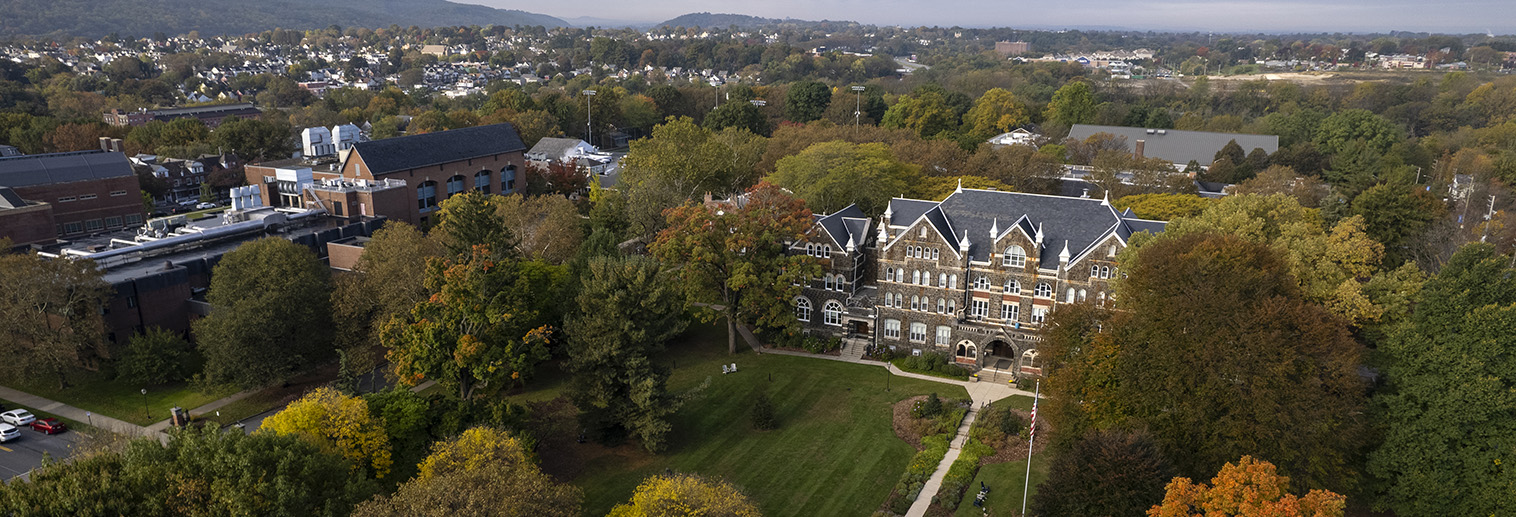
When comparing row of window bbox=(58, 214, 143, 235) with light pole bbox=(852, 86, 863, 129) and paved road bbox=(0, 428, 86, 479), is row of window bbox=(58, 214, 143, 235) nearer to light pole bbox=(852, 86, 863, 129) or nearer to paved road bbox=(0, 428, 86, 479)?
paved road bbox=(0, 428, 86, 479)

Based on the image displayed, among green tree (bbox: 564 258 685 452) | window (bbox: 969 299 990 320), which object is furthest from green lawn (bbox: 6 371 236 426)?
window (bbox: 969 299 990 320)

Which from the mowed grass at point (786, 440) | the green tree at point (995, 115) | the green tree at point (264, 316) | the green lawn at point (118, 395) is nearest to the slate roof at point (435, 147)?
the green tree at point (264, 316)

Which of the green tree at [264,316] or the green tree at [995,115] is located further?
the green tree at [995,115]

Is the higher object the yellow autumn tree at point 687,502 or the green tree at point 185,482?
the green tree at point 185,482

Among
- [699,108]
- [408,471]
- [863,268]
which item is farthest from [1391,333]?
[699,108]

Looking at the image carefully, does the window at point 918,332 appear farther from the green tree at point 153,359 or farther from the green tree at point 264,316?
the green tree at point 153,359

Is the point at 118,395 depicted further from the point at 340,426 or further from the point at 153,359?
the point at 340,426

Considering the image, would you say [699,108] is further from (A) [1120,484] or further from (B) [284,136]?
(A) [1120,484]
